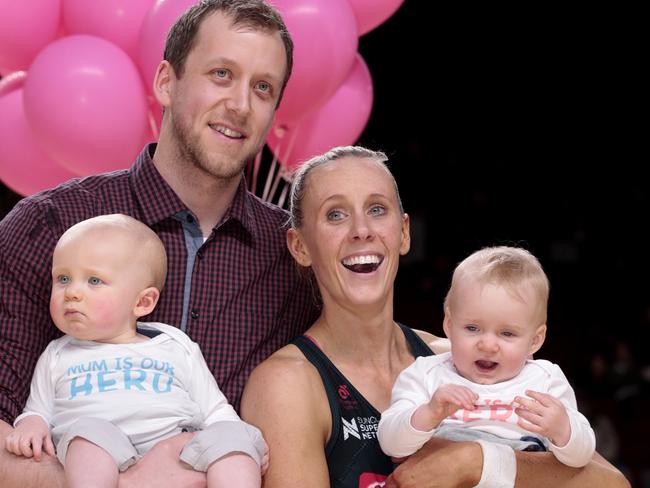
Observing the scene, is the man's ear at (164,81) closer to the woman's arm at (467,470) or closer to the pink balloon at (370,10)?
the woman's arm at (467,470)

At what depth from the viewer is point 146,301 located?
1.92m

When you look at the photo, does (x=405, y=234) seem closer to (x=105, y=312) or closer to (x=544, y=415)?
(x=544, y=415)

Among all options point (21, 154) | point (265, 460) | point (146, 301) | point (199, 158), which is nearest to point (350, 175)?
point (199, 158)

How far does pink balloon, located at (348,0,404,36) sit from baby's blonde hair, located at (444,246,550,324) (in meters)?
1.69

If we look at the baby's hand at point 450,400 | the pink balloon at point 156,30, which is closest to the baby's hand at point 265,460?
the baby's hand at point 450,400

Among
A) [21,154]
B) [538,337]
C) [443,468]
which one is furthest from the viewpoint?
[21,154]

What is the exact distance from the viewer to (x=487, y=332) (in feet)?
6.37

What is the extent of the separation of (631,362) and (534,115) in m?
2.74

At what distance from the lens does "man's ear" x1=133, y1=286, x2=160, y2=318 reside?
1901 mm

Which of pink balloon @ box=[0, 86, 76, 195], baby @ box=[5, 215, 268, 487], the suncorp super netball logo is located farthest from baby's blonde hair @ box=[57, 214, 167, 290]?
pink balloon @ box=[0, 86, 76, 195]

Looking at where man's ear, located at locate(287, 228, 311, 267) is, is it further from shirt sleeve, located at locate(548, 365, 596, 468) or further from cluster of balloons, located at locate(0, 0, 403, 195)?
cluster of balloons, located at locate(0, 0, 403, 195)

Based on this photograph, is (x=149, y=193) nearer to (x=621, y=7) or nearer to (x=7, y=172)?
(x=7, y=172)

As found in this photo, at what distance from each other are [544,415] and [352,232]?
58 cm

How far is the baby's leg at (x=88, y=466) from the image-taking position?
1.67 metres
